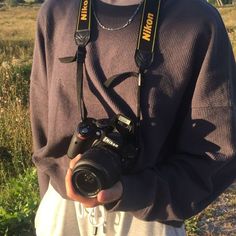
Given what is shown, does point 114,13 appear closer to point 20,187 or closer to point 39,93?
point 39,93

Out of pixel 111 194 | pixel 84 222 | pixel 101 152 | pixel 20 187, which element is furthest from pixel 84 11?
pixel 20 187

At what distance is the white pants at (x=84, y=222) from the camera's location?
1.72m

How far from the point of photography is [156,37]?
1559 millimetres

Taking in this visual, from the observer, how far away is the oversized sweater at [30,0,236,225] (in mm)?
1557

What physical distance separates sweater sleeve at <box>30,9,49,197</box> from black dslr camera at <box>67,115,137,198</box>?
13.7 inches

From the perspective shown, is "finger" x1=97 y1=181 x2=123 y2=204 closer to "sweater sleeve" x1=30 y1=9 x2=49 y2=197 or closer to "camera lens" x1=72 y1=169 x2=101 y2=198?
"camera lens" x1=72 y1=169 x2=101 y2=198

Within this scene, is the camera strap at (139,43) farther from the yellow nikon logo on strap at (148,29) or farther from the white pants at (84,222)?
the white pants at (84,222)

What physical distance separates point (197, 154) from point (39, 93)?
631 millimetres

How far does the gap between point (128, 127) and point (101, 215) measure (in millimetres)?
371

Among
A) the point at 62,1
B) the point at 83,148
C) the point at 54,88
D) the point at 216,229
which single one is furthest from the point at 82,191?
the point at 216,229

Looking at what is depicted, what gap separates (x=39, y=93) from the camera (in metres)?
1.86

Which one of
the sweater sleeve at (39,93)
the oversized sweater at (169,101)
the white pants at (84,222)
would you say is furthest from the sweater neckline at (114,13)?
the white pants at (84,222)

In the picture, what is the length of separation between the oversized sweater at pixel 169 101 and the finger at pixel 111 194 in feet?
0.09

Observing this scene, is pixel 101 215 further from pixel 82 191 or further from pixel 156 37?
pixel 156 37
